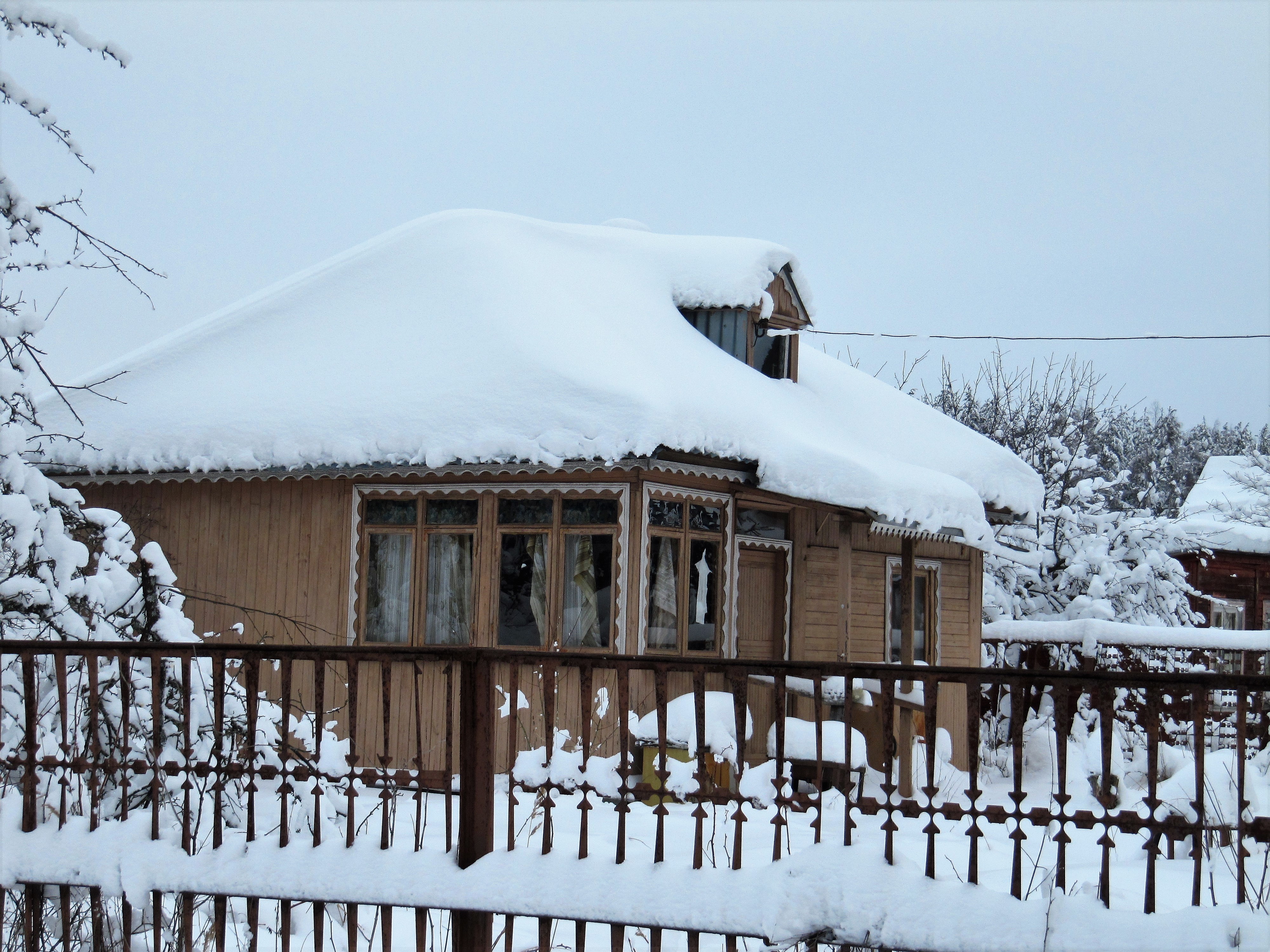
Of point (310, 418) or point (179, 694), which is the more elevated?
point (310, 418)

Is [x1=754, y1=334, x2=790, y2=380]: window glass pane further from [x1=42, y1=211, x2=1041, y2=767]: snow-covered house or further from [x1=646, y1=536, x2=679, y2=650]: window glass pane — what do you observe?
[x1=646, y1=536, x2=679, y2=650]: window glass pane

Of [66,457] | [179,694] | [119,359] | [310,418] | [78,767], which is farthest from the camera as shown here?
[119,359]

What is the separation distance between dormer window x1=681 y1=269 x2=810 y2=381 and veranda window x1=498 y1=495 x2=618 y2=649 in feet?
12.6

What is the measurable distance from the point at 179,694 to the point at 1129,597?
55.5 ft

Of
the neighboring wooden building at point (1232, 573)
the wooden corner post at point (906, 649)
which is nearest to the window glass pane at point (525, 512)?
the wooden corner post at point (906, 649)

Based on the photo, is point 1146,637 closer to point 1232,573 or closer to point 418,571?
point 418,571

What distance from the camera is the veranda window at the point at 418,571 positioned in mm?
11242

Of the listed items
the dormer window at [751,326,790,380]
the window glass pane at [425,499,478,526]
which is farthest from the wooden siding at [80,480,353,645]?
the dormer window at [751,326,790,380]

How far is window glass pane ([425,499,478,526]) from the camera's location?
11.2m

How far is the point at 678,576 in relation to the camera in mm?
11156

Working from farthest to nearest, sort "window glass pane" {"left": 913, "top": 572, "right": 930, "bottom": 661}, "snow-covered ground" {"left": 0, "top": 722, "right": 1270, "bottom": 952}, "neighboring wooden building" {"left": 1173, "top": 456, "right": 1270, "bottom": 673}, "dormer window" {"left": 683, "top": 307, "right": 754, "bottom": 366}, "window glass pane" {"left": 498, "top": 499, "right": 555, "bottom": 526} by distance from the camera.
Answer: "neighboring wooden building" {"left": 1173, "top": 456, "right": 1270, "bottom": 673}
"window glass pane" {"left": 913, "top": 572, "right": 930, "bottom": 661}
"dormer window" {"left": 683, "top": 307, "right": 754, "bottom": 366}
"window glass pane" {"left": 498, "top": 499, "right": 555, "bottom": 526}
"snow-covered ground" {"left": 0, "top": 722, "right": 1270, "bottom": 952}

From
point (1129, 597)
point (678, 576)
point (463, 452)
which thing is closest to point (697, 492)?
point (678, 576)

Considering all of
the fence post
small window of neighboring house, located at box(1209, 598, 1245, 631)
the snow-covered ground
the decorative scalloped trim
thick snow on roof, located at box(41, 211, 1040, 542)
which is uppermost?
thick snow on roof, located at box(41, 211, 1040, 542)

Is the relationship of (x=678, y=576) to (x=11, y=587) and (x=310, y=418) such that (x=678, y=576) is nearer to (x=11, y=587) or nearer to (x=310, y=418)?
Answer: (x=310, y=418)
